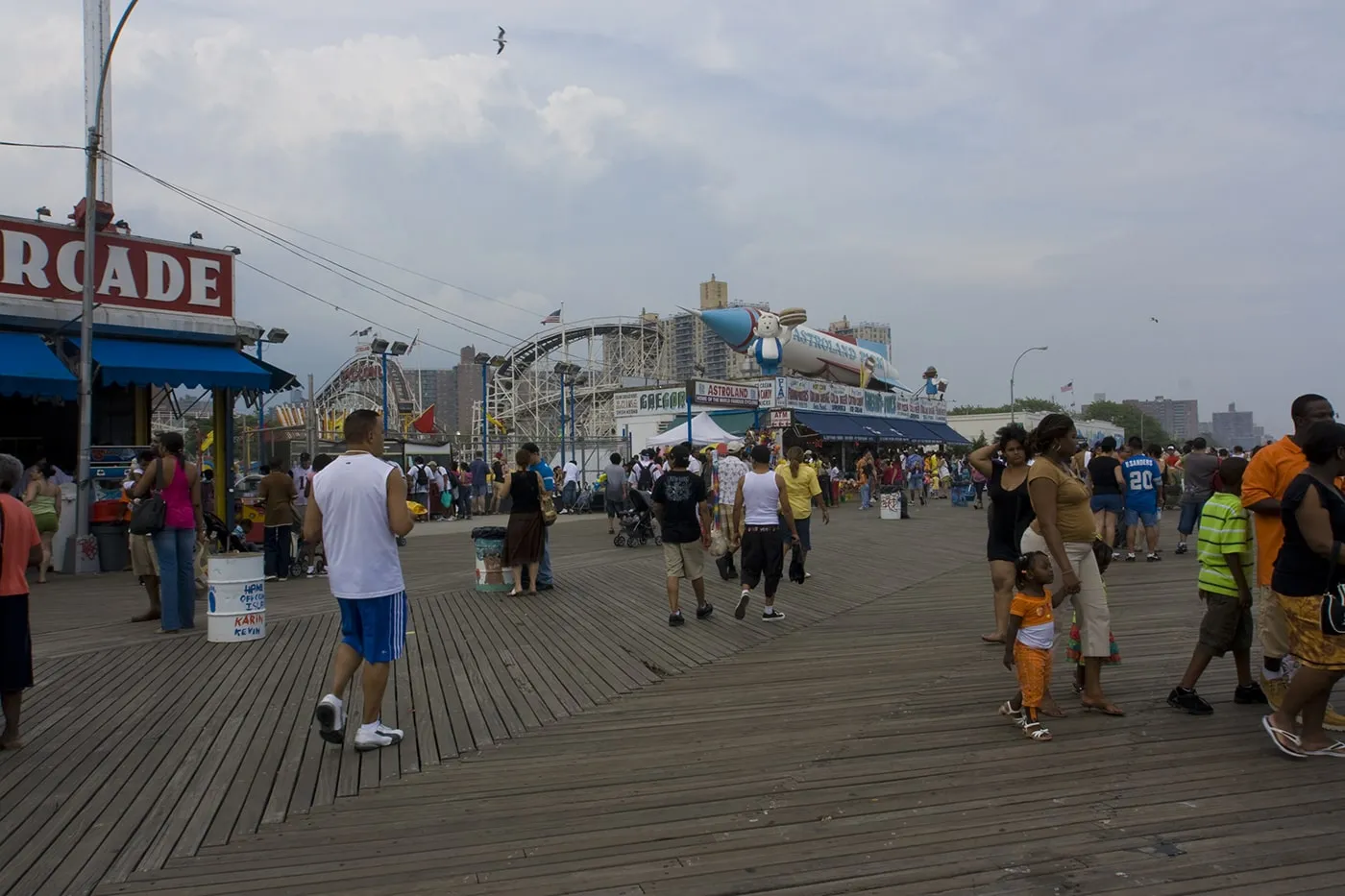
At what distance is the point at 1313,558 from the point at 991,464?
10.5 feet

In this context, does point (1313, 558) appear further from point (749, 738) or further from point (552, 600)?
point (552, 600)

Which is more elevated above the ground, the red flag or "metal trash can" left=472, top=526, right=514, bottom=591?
the red flag

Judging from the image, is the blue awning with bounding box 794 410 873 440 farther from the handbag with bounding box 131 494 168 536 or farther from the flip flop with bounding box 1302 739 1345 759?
the flip flop with bounding box 1302 739 1345 759

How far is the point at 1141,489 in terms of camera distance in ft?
41.9

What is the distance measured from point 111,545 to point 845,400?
89.2ft

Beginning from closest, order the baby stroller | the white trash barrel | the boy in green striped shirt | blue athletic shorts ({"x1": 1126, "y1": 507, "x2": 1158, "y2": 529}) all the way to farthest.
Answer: the boy in green striped shirt < the white trash barrel < blue athletic shorts ({"x1": 1126, "y1": 507, "x2": 1158, "y2": 529}) < the baby stroller

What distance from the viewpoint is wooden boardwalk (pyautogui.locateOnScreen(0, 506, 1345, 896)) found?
138 inches

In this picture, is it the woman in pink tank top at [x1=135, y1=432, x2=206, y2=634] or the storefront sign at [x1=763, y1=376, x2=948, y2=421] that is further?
the storefront sign at [x1=763, y1=376, x2=948, y2=421]

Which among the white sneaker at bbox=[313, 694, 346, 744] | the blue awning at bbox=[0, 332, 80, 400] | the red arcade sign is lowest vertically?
the white sneaker at bbox=[313, 694, 346, 744]

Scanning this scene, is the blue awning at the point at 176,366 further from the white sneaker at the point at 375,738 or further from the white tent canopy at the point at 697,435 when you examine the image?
the white tent canopy at the point at 697,435

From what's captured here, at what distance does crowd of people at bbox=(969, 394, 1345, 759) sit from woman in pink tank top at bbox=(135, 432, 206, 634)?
6.72 meters

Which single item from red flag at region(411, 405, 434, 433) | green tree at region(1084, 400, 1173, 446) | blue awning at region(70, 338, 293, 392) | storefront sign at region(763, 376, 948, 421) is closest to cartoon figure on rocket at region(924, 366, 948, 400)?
storefront sign at region(763, 376, 948, 421)

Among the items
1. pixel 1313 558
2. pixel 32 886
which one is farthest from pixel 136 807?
pixel 1313 558

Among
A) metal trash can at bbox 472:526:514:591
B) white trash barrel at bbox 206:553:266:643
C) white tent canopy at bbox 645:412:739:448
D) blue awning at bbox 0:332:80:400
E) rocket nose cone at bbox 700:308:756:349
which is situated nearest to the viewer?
white trash barrel at bbox 206:553:266:643
